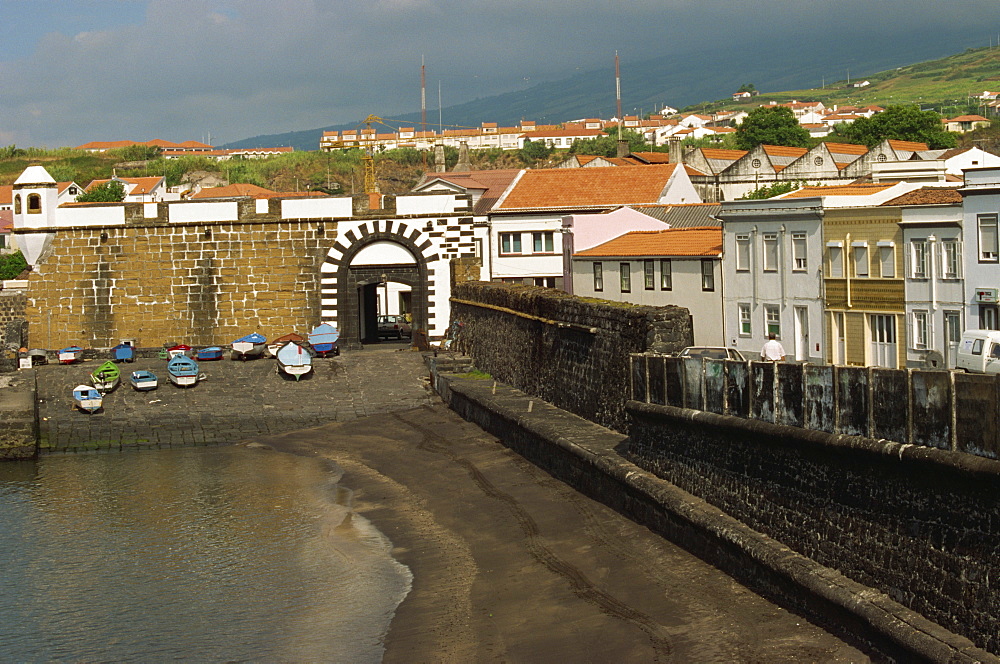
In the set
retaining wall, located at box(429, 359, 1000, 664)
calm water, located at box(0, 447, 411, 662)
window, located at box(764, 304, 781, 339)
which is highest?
window, located at box(764, 304, 781, 339)

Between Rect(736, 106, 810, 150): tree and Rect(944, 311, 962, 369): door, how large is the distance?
82417 mm

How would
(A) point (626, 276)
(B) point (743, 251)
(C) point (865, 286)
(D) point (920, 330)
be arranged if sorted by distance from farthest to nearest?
(A) point (626, 276)
(B) point (743, 251)
(C) point (865, 286)
(D) point (920, 330)

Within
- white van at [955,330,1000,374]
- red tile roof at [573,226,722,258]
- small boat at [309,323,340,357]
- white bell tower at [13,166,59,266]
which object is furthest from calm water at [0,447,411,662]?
red tile roof at [573,226,722,258]

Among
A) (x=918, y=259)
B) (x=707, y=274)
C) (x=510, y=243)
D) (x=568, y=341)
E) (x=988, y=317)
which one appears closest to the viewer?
(x=568, y=341)

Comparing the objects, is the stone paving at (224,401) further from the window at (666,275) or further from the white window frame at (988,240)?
the white window frame at (988,240)

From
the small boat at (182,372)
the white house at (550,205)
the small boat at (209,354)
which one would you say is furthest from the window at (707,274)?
the small boat at (182,372)

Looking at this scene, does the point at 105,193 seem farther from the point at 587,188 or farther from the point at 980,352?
the point at 980,352

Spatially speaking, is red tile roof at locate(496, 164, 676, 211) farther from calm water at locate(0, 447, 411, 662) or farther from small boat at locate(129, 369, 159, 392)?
calm water at locate(0, 447, 411, 662)

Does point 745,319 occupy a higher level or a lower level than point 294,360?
higher

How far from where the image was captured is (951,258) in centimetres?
3462

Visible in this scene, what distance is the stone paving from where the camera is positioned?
3547 centimetres

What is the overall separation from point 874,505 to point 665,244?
109ft

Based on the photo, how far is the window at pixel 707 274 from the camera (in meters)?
43.5

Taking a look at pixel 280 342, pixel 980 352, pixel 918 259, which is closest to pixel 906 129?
pixel 918 259
